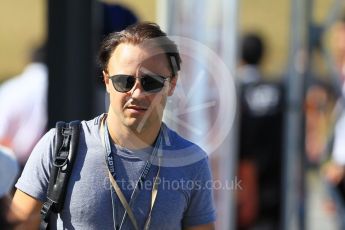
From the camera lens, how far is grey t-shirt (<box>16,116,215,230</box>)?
2.57 m

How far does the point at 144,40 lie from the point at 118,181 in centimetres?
36

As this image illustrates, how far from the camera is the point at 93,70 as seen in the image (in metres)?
4.92

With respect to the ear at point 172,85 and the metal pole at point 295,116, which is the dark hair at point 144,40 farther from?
the metal pole at point 295,116

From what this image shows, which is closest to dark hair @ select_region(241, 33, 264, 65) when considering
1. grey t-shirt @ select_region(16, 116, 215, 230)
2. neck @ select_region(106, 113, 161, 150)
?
grey t-shirt @ select_region(16, 116, 215, 230)

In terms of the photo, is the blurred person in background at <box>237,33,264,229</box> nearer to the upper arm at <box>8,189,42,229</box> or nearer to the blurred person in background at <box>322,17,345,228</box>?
the blurred person in background at <box>322,17,345,228</box>

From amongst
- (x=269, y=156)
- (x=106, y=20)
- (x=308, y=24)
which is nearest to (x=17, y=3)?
(x=269, y=156)

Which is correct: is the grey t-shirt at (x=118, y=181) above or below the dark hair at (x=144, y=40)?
below

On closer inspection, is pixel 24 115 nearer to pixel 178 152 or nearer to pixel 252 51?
pixel 252 51

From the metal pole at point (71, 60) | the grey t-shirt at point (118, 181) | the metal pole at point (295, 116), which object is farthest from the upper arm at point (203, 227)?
the metal pole at point (295, 116)

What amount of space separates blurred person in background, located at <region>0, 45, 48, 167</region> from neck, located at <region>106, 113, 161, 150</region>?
3.52 metres

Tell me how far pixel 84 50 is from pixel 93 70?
11cm

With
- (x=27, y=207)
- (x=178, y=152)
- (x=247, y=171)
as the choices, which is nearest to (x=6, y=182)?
(x=27, y=207)

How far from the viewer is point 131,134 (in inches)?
100

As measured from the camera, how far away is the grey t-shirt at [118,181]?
8.43 ft
